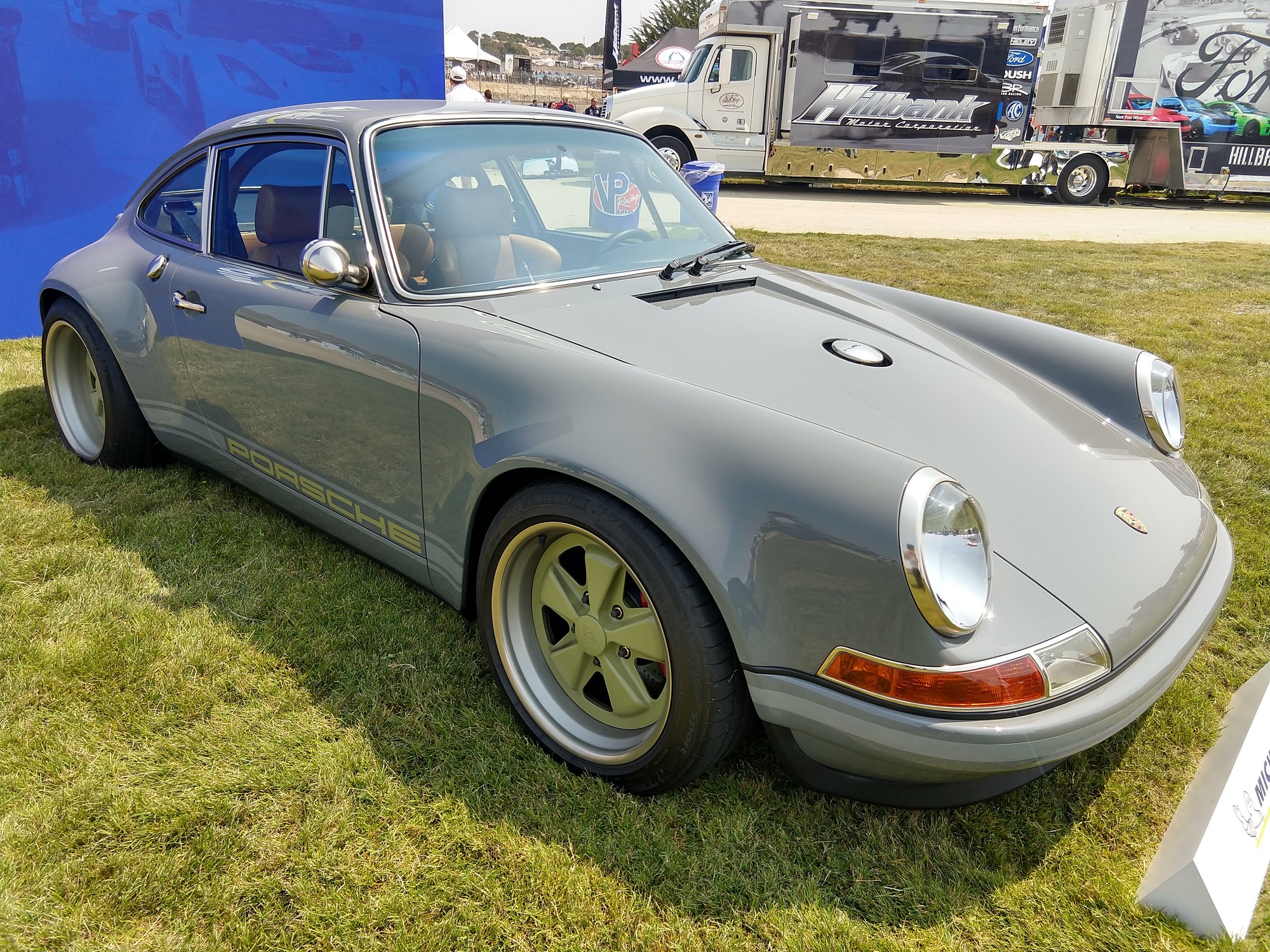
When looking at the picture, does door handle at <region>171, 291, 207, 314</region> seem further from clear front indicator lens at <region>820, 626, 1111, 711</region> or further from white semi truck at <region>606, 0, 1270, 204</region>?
white semi truck at <region>606, 0, 1270, 204</region>

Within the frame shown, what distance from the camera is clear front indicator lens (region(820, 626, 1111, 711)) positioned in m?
1.52

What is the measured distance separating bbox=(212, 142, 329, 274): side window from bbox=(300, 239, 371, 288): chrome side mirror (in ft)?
1.23

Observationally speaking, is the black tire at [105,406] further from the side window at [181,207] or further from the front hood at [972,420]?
the front hood at [972,420]

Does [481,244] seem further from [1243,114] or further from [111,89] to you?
[1243,114]

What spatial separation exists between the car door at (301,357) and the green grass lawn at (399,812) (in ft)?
1.20

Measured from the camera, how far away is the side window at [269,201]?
274 centimetres

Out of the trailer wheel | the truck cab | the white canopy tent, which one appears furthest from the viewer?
the white canopy tent

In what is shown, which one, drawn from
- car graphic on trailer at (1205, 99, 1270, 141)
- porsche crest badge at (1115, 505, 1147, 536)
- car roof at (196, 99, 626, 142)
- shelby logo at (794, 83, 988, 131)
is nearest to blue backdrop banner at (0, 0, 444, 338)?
car roof at (196, 99, 626, 142)

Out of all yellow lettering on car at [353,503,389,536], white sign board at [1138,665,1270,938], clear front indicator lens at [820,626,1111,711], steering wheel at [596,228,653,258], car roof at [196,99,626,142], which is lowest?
white sign board at [1138,665,1270,938]

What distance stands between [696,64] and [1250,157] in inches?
387

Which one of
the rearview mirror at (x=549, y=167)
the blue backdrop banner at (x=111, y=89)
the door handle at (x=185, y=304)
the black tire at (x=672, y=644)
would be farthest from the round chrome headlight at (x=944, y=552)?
the blue backdrop banner at (x=111, y=89)

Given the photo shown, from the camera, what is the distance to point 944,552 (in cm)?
156

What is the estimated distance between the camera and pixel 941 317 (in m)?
2.92

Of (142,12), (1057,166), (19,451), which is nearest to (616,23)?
(1057,166)
